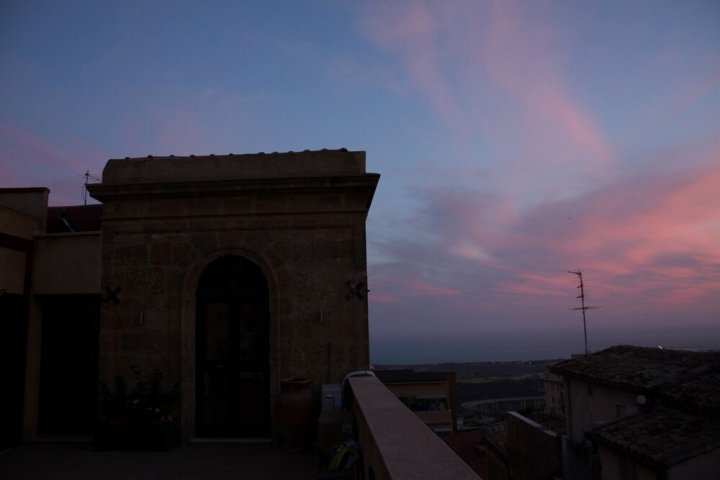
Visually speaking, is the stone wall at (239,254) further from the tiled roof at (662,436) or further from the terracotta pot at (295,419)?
the tiled roof at (662,436)

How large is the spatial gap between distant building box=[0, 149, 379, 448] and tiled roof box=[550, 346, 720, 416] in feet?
33.8

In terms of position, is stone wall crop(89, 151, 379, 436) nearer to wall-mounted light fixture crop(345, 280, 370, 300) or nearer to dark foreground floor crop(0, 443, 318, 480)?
wall-mounted light fixture crop(345, 280, 370, 300)

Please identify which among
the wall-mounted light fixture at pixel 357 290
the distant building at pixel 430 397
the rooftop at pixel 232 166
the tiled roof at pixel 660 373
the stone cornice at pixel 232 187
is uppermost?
the rooftop at pixel 232 166

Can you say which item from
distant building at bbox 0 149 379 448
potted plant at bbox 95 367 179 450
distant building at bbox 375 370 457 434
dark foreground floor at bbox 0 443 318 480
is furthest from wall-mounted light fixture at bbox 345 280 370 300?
distant building at bbox 375 370 457 434

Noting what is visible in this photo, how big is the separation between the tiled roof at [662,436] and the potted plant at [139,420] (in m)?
9.99

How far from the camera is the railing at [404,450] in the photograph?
7.59ft

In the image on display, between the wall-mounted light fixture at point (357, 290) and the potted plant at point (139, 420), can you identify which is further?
the wall-mounted light fixture at point (357, 290)

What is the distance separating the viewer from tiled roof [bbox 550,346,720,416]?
1375 cm

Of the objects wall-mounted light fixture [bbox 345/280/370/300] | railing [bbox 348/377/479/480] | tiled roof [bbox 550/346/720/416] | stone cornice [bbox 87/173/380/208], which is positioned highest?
stone cornice [bbox 87/173/380/208]

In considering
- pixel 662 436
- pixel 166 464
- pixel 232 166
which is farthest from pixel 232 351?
pixel 662 436

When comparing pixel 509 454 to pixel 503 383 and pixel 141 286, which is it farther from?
pixel 503 383

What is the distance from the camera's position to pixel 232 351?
7.65 m

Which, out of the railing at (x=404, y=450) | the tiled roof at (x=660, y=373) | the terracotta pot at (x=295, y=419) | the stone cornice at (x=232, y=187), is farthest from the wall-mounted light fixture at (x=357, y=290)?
the tiled roof at (x=660, y=373)

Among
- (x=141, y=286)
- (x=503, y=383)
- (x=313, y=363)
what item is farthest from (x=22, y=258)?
(x=503, y=383)
